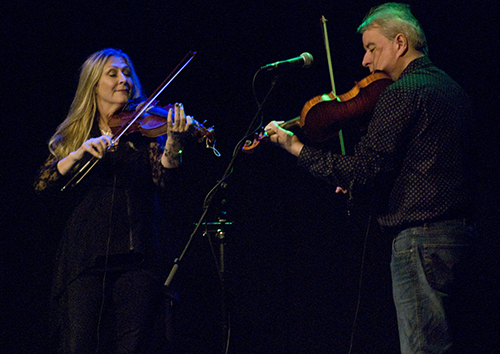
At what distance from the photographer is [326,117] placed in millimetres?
1902

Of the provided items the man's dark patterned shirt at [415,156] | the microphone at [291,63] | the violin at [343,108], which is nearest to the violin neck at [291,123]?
the violin at [343,108]

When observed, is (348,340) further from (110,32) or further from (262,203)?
(110,32)

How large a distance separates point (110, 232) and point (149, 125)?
0.56 meters

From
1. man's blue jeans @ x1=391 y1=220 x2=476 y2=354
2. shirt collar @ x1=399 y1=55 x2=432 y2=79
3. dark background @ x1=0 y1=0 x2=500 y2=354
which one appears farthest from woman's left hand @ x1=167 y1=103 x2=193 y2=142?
man's blue jeans @ x1=391 y1=220 x2=476 y2=354

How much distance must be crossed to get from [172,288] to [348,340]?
138 cm

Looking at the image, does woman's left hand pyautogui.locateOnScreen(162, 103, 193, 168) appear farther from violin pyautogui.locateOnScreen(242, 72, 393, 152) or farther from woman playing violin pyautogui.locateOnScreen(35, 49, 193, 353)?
violin pyautogui.locateOnScreen(242, 72, 393, 152)

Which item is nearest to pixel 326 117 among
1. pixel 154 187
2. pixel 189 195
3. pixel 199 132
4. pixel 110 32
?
pixel 199 132

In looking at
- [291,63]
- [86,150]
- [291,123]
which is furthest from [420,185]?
[86,150]

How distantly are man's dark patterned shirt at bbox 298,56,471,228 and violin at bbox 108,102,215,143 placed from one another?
0.70 metres

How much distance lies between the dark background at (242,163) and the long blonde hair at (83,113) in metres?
0.53

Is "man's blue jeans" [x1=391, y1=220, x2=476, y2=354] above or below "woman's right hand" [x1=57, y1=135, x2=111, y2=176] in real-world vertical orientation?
below

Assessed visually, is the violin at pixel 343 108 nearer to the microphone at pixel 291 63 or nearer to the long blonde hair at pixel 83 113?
the microphone at pixel 291 63

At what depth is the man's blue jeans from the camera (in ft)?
5.00

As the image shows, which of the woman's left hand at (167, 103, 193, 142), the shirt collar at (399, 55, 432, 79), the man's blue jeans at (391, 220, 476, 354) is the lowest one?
the man's blue jeans at (391, 220, 476, 354)
